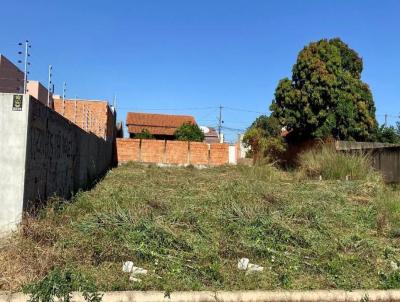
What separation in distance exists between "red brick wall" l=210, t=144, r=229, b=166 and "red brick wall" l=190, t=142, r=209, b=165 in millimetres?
449

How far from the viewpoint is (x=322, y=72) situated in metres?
27.7

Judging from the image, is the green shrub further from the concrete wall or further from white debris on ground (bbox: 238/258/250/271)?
white debris on ground (bbox: 238/258/250/271)

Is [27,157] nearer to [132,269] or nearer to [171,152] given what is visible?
[132,269]

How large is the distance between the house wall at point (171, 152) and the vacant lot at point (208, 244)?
2693 centimetres

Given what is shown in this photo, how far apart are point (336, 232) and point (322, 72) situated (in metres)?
21.2

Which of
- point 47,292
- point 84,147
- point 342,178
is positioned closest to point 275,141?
point 342,178

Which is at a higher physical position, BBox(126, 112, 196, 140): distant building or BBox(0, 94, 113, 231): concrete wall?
BBox(126, 112, 196, 140): distant building

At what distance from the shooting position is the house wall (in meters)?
36.4

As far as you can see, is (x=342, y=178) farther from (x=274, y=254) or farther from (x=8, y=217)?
(x=8, y=217)

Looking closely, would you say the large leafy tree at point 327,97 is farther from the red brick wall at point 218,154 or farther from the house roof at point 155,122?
the house roof at point 155,122

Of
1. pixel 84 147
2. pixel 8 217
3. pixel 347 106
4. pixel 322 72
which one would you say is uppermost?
pixel 322 72

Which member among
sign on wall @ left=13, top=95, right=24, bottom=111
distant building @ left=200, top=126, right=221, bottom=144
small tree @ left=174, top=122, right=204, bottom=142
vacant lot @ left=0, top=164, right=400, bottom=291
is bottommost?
vacant lot @ left=0, top=164, right=400, bottom=291

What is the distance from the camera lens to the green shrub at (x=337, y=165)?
625 inches

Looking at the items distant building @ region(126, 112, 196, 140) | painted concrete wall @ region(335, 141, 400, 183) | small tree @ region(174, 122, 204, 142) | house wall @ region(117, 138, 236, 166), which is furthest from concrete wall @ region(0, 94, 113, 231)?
distant building @ region(126, 112, 196, 140)
